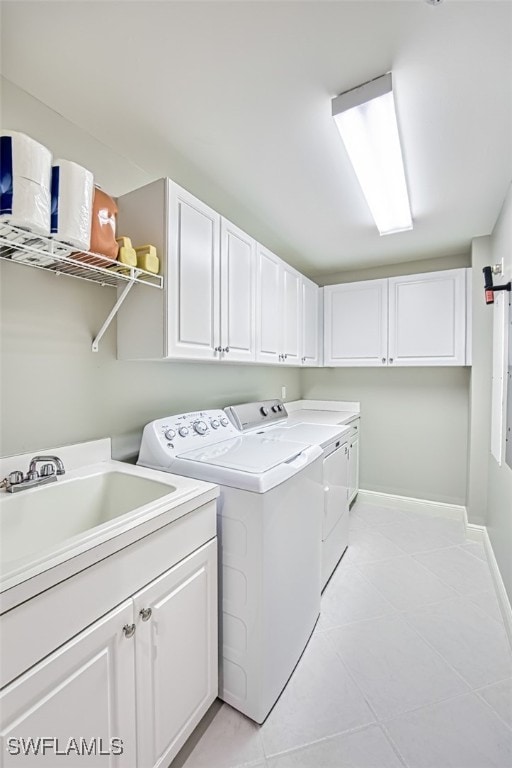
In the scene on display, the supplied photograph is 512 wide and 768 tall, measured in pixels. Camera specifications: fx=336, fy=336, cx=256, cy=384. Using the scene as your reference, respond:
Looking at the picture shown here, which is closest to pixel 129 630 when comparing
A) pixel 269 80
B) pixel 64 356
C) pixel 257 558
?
pixel 257 558

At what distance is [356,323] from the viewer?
10.8ft

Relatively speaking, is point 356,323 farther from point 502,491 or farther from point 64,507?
point 64,507

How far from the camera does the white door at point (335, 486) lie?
2.12 metres

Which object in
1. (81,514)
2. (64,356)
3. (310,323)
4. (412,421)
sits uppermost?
(310,323)

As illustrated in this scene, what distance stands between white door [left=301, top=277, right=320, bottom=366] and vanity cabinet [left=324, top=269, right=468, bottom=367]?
14 cm

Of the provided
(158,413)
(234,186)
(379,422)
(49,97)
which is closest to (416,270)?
(379,422)

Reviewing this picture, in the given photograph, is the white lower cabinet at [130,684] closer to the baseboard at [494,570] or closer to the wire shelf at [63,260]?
the wire shelf at [63,260]

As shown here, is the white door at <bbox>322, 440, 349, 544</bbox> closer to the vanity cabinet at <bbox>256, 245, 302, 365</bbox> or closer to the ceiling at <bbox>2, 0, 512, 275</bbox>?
the vanity cabinet at <bbox>256, 245, 302, 365</bbox>

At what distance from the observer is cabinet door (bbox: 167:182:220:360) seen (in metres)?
1.48

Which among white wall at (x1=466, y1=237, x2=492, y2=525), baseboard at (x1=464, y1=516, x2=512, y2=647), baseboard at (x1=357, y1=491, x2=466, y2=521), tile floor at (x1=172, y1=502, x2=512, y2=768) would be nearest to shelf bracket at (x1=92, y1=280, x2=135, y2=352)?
tile floor at (x1=172, y1=502, x2=512, y2=768)

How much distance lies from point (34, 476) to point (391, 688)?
1716mm

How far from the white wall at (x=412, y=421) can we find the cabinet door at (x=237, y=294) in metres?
1.83

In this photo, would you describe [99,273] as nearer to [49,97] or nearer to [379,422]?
[49,97]

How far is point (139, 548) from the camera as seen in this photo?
3.18 ft
